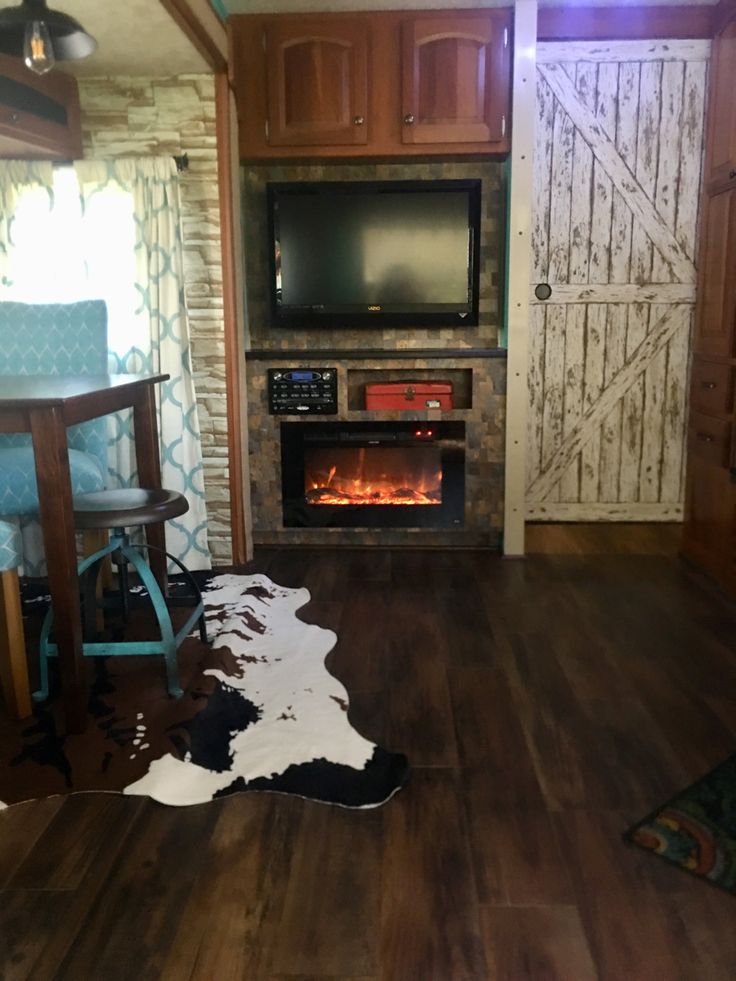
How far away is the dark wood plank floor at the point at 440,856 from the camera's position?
4.48 ft

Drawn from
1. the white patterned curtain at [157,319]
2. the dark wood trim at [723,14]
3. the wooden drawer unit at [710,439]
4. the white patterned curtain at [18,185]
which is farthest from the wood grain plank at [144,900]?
the dark wood trim at [723,14]

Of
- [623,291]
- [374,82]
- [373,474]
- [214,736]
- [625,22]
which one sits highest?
[625,22]

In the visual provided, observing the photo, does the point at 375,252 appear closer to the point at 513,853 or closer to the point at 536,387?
the point at 536,387

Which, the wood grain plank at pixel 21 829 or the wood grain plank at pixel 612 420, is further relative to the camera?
the wood grain plank at pixel 612 420

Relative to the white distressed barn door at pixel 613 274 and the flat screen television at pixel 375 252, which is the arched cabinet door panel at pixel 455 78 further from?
the white distressed barn door at pixel 613 274

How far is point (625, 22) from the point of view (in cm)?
389

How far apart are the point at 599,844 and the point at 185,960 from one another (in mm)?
825

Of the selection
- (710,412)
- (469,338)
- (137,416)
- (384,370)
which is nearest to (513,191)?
(469,338)

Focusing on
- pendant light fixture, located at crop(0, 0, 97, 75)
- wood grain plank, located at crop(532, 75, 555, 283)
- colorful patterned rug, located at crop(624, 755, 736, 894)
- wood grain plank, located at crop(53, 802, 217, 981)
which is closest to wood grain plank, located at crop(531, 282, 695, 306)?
wood grain plank, located at crop(532, 75, 555, 283)

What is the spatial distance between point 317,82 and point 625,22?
1559 mm

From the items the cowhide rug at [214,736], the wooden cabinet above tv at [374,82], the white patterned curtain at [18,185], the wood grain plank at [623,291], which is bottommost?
the cowhide rug at [214,736]

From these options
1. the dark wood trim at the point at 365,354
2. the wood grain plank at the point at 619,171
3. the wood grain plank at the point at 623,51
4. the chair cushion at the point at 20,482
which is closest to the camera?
the chair cushion at the point at 20,482

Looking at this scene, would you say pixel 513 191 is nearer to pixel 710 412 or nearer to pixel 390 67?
pixel 390 67

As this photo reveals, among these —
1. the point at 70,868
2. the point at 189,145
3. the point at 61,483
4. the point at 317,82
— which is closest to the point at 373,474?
the point at 189,145
